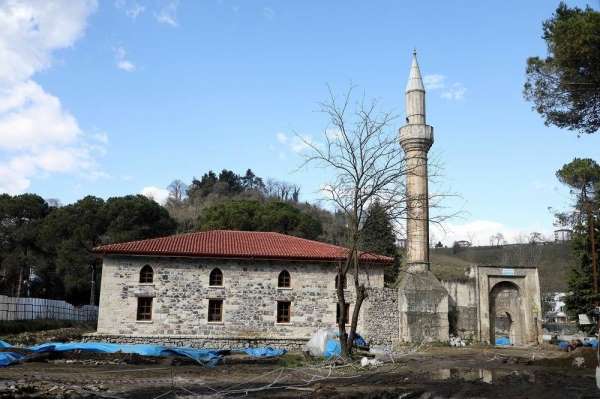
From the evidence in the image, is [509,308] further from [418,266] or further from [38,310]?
[38,310]

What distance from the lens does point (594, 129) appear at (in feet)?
55.0

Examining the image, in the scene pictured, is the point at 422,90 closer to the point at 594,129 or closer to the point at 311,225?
the point at 594,129

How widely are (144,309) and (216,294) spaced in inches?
119

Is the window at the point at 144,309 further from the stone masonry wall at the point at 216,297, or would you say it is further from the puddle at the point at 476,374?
the puddle at the point at 476,374

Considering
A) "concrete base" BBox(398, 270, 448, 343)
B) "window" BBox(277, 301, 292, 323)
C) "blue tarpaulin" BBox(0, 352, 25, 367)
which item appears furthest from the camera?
"concrete base" BBox(398, 270, 448, 343)

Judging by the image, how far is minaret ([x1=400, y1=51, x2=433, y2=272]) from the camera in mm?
25938

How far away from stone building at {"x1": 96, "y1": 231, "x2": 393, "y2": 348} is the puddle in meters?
8.48

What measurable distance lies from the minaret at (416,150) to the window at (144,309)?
1180cm

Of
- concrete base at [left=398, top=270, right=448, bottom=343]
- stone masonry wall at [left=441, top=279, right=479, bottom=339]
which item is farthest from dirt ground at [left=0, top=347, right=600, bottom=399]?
stone masonry wall at [left=441, top=279, right=479, bottom=339]

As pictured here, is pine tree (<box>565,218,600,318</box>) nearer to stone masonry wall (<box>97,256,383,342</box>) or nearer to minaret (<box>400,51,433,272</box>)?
minaret (<box>400,51,433,272</box>)

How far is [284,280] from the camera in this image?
24.3m

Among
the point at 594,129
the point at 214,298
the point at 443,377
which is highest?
the point at 594,129

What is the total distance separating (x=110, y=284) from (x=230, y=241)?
556cm

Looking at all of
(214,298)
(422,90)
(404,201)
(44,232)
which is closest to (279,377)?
(404,201)
